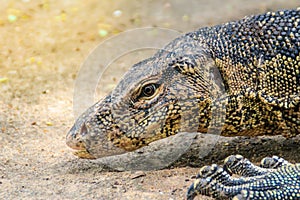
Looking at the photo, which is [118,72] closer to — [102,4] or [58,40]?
[58,40]

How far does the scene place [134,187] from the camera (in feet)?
19.8

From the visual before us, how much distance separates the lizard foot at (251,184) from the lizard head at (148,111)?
0.76 meters

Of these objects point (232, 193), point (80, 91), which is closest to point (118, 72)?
point (80, 91)

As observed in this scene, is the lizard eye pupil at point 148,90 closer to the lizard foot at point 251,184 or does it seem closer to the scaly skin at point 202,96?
the scaly skin at point 202,96

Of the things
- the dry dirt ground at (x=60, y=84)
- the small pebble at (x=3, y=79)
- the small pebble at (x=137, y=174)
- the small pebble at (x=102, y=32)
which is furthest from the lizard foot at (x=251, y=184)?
the small pebble at (x=102, y=32)

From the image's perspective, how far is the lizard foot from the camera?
17.6 feet

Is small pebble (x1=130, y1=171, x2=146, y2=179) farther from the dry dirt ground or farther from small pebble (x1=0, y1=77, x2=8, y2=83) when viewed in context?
small pebble (x1=0, y1=77, x2=8, y2=83)

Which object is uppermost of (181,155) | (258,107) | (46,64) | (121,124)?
(258,107)

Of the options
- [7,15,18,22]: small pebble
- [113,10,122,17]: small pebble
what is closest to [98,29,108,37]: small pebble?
[113,10,122,17]: small pebble

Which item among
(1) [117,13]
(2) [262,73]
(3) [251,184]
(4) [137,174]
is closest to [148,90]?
(4) [137,174]

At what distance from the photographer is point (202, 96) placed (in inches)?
241

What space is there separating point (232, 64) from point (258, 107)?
0.51 metres

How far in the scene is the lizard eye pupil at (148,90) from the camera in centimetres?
611

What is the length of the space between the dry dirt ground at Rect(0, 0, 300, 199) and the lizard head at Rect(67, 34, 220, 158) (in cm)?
40
